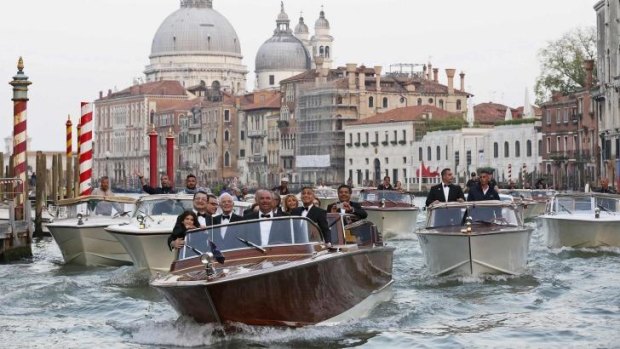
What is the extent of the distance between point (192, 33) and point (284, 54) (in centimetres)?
1324

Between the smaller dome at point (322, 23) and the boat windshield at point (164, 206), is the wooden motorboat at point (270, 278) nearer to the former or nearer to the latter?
the boat windshield at point (164, 206)

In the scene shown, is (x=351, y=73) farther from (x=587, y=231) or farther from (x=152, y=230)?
(x=152, y=230)

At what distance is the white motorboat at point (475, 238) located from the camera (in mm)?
22016

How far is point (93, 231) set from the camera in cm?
2788

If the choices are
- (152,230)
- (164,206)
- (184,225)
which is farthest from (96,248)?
(184,225)

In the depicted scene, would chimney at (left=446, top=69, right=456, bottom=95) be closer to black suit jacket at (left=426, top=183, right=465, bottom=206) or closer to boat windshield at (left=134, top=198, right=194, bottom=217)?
boat windshield at (left=134, top=198, right=194, bottom=217)

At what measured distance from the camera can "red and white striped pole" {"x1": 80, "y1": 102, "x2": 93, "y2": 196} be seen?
35.8 metres

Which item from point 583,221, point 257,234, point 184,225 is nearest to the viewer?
point 257,234

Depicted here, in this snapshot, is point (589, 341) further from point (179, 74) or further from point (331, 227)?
point (179, 74)

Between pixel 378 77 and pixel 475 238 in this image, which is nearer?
pixel 475 238

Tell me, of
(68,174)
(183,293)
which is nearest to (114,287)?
(183,293)

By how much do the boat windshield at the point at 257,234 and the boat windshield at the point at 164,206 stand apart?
8658 mm

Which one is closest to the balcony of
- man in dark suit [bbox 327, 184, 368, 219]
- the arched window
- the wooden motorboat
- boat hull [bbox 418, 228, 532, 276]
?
the arched window

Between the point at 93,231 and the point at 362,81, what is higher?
the point at 362,81
